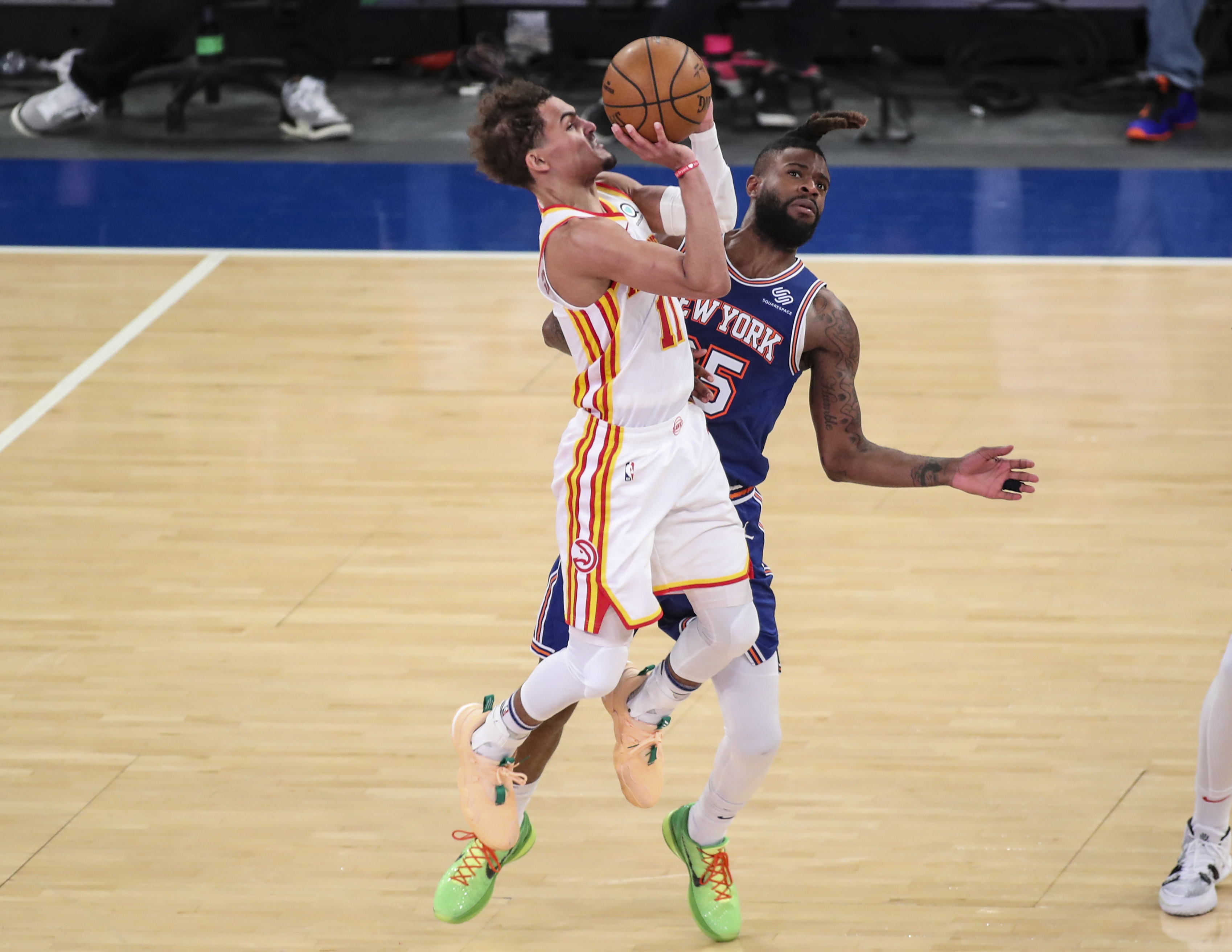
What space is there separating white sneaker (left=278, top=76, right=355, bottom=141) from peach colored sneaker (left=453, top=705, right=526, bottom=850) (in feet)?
27.1

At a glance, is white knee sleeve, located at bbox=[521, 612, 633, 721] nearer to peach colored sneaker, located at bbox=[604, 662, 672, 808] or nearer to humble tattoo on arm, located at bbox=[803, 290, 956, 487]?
peach colored sneaker, located at bbox=[604, 662, 672, 808]

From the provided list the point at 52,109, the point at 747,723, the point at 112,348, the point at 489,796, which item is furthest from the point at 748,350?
the point at 52,109

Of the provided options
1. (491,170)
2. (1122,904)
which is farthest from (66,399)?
(1122,904)

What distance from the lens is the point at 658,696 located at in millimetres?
3496

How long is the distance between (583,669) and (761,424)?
2.19 ft

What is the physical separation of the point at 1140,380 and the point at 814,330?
3.98 meters

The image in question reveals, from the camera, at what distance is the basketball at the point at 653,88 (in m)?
3.03

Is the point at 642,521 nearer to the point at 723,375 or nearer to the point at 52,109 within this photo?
the point at 723,375

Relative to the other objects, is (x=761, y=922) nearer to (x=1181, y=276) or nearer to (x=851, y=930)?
(x=851, y=930)

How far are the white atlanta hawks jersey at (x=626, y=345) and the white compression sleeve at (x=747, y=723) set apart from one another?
0.64 meters

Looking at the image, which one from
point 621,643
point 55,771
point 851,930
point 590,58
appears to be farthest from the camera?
point 590,58

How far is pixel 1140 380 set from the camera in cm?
689

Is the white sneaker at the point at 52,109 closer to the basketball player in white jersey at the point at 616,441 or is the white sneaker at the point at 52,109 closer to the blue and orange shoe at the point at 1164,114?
the blue and orange shoe at the point at 1164,114

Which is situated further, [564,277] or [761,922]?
[761,922]
